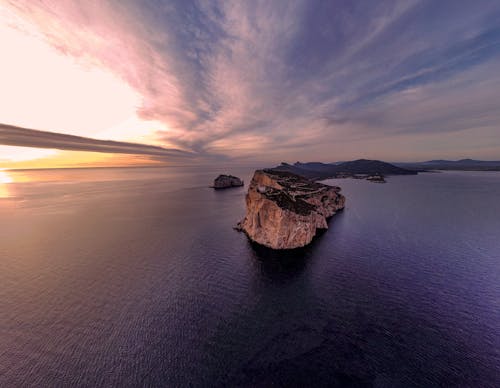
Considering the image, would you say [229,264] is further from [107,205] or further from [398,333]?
[107,205]

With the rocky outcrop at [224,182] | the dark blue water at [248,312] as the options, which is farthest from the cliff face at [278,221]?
the rocky outcrop at [224,182]

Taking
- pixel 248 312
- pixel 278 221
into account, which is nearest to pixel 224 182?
pixel 278 221

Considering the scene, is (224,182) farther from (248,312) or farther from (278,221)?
(248,312)

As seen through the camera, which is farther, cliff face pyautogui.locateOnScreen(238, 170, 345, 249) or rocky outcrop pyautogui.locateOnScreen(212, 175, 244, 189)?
rocky outcrop pyautogui.locateOnScreen(212, 175, 244, 189)

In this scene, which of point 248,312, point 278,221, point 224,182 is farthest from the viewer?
point 224,182

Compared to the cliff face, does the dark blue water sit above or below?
below

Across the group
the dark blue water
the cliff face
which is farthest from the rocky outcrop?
the dark blue water

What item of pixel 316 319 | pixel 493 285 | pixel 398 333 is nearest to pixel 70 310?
pixel 316 319

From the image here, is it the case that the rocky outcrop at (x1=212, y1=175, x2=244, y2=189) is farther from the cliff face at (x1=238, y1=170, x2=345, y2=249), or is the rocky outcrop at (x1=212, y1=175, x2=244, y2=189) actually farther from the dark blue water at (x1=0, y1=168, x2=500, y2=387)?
the dark blue water at (x1=0, y1=168, x2=500, y2=387)
